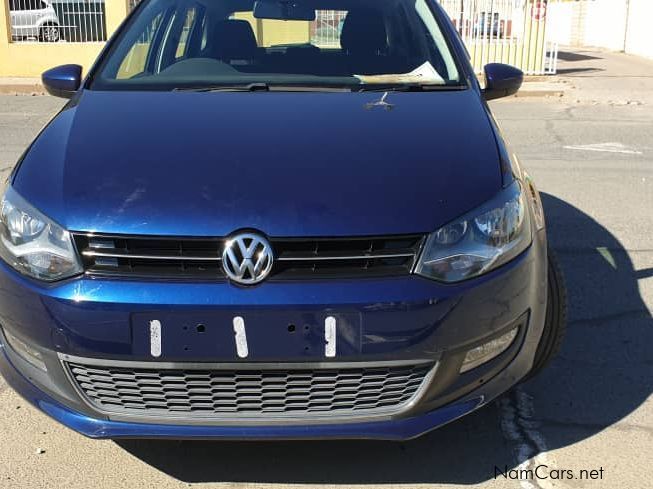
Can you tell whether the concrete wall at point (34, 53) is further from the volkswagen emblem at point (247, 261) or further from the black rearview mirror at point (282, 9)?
the volkswagen emblem at point (247, 261)

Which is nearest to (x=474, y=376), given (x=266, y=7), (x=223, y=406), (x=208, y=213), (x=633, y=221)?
(x=223, y=406)

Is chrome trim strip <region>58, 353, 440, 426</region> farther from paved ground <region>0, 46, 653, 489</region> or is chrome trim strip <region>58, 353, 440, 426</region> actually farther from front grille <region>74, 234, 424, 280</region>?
paved ground <region>0, 46, 653, 489</region>

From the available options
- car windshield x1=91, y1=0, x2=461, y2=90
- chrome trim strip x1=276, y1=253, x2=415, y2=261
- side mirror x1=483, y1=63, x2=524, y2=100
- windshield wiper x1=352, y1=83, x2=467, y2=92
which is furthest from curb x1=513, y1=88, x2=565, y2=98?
chrome trim strip x1=276, y1=253, x2=415, y2=261

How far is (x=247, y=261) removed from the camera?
223cm

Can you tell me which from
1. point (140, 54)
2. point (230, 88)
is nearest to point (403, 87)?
point (230, 88)

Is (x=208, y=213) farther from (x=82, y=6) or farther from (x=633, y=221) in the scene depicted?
(x=82, y=6)

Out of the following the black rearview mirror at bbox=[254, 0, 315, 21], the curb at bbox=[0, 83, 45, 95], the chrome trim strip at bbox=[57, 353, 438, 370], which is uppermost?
the black rearview mirror at bbox=[254, 0, 315, 21]

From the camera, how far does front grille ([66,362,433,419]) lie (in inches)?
90.0

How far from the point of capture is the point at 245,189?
7.88 ft

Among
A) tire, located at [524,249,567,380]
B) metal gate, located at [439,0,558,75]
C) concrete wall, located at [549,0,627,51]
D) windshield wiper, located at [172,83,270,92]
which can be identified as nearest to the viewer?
tire, located at [524,249,567,380]

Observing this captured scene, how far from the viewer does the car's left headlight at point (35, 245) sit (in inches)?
90.9

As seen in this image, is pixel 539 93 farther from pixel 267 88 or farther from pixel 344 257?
pixel 344 257

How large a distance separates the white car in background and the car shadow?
13215 millimetres

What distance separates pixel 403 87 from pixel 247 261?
56.8 inches
